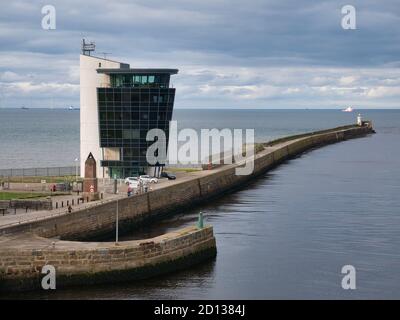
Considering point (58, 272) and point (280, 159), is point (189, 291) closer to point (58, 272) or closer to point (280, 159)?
point (58, 272)

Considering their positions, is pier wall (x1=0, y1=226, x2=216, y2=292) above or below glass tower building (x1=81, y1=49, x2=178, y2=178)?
below

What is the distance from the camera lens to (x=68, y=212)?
63.2 metres

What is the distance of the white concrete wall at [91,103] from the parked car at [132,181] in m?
7.83

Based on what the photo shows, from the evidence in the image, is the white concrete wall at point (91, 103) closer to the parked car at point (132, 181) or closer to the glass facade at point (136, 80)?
the glass facade at point (136, 80)

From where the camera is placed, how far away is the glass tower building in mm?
91812

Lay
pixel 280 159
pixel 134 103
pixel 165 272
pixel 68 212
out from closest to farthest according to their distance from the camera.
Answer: pixel 165 272
pixel 68 212
pixel 134 103
pixel 280 159

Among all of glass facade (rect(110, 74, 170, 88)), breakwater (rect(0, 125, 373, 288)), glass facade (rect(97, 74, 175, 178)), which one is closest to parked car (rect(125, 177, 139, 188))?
breakwater (rect(0, 125, 373, 288))

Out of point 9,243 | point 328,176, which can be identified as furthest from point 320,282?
point 328,176

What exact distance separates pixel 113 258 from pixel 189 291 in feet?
17.8

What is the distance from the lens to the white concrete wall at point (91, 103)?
9369 cm

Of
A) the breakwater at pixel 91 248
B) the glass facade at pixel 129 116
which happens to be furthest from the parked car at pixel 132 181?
the glass facade at pixel 129 116

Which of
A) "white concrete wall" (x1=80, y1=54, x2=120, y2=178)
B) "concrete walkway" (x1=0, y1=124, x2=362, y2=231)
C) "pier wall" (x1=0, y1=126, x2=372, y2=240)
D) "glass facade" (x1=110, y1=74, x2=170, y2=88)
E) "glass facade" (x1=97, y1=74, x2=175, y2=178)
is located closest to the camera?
"concrete walkway" (x1=0, y1=124, x2=362, y2=231)

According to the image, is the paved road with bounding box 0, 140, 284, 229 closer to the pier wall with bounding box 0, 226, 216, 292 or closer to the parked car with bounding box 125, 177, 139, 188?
the parked car with bounding box 125, 177, 139, 188

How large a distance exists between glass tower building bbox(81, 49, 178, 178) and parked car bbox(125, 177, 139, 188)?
5.74 m
